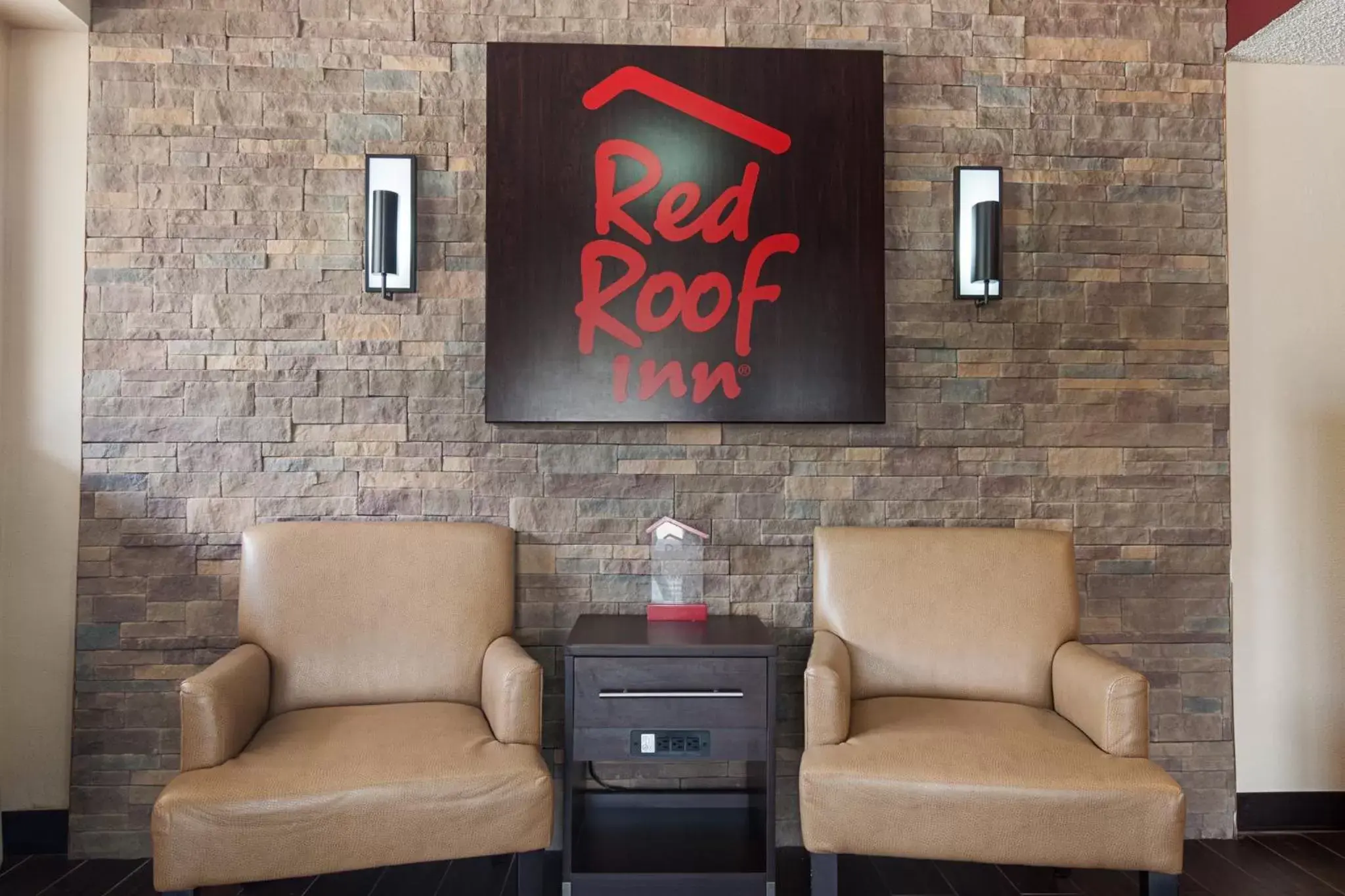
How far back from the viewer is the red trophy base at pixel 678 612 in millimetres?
2457

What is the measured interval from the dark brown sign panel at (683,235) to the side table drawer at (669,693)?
0.71 metres

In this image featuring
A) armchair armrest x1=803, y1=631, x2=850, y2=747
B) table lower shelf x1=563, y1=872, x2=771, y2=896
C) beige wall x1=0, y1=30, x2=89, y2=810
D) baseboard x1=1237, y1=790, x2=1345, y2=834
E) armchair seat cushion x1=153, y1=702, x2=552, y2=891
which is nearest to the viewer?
armchair seat cushion x1=153, y1=702, x2=552, y2=891

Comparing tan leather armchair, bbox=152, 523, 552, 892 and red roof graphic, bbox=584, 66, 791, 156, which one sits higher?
red roof graphic, bbox=584, 66, 791, 156

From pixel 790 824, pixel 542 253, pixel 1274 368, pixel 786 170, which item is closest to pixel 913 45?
pixel 786 170

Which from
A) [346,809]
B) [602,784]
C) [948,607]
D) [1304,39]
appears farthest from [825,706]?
[1304,39]

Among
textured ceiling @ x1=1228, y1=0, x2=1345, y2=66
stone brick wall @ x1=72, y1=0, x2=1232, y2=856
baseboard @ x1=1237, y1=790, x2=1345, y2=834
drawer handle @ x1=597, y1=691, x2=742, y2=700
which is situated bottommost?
baseboard @ x1=1237, y1=790, x2=1345, y2=834

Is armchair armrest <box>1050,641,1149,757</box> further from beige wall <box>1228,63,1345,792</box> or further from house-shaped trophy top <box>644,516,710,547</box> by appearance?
house-shaped trophy top <box>644,516,710,547</box>

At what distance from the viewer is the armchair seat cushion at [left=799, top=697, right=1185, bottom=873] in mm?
1809

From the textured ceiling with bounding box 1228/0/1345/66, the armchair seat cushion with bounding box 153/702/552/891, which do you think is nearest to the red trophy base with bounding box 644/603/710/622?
the armchair seat cushion with bounding box 153/702/552/891

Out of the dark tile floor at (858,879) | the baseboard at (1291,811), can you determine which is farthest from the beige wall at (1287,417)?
the dark tile floor at (858,879)

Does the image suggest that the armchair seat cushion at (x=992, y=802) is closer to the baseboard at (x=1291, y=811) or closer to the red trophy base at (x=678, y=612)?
the red trophy base at (x=678, y=612)

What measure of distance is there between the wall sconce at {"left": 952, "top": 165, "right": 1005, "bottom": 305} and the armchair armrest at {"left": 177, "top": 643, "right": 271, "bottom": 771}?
209cm

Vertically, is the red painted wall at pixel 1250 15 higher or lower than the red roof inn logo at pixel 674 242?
higher

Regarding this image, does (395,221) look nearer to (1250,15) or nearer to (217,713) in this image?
(217,713)
